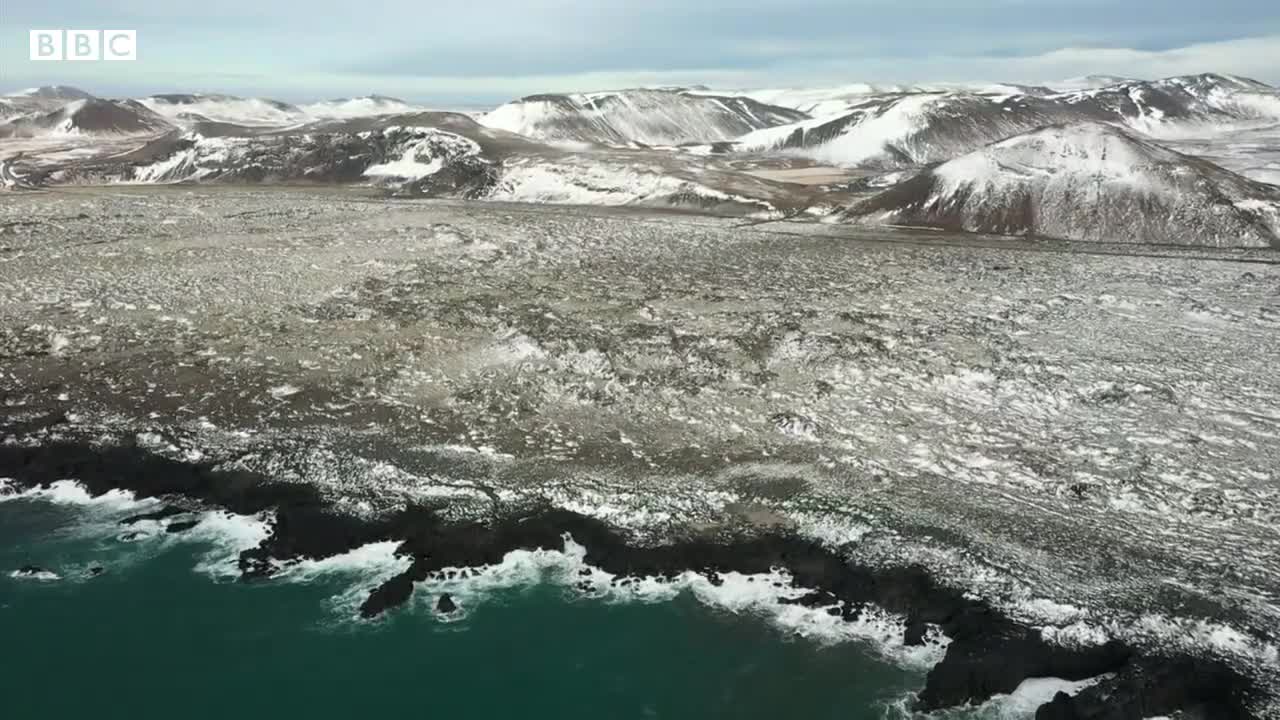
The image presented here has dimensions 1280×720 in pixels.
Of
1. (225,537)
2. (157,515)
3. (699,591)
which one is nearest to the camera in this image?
(699,591)

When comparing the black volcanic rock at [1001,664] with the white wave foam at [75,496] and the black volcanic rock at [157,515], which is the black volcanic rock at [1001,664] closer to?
the black volcanic rock at [157,515]

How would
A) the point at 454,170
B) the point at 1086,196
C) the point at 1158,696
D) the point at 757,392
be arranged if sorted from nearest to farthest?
the point at 1158,696, the point at 757,392, the point at 1086,196, the point at 454,170

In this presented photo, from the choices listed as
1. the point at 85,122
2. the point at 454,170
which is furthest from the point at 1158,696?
the point at 85,122

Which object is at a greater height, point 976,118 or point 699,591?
point 976,118

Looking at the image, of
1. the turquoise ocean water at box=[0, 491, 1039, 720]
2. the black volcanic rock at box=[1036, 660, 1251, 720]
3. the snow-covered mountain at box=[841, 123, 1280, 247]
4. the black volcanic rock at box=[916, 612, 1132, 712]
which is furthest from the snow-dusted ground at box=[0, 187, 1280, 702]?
the snow-covered mountain at box=[841, 123, 1280, 247]

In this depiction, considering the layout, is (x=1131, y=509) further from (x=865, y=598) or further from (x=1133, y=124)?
(x=1133, y=124)

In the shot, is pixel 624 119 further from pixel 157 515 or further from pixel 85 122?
pixel 157 515
